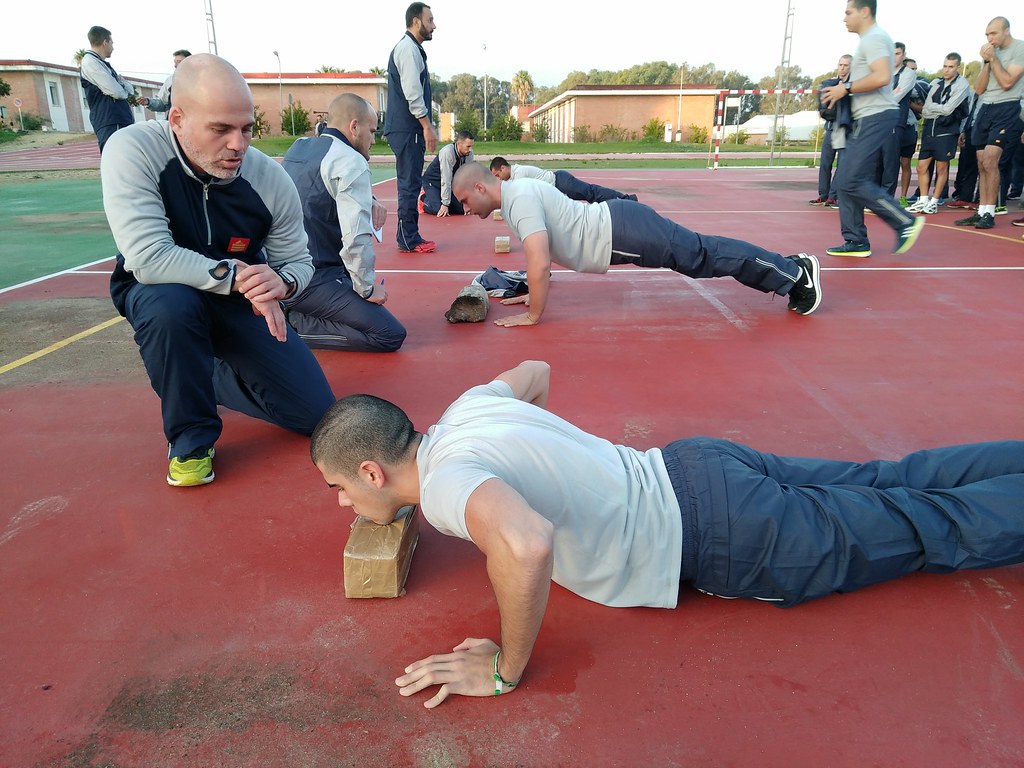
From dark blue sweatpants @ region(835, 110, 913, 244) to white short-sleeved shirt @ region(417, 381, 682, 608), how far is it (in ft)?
17.0

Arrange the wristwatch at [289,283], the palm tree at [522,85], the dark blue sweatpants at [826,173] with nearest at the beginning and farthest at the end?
the wristwatch at [289,283] → the dark blue sweatpants at [826,173] → the palm tree at [522,85]

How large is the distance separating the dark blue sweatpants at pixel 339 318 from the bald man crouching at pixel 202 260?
108 centimetres

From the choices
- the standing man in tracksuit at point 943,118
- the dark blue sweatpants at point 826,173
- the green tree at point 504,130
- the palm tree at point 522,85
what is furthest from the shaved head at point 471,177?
the palm tree at point 522,85

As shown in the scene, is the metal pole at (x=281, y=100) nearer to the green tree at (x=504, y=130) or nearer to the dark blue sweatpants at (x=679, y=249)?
the green tree at (x=504, y=130)

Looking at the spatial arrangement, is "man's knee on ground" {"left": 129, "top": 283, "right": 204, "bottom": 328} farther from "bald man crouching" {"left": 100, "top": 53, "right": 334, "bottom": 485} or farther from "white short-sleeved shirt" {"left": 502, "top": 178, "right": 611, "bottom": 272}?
"white short-sleeved shirt" {"left": 502, "top": 178, "right": 611, "bottom": 272}

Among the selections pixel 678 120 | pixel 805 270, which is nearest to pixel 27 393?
pixel 805 270

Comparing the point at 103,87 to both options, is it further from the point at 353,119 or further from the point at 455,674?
the point at 455,674

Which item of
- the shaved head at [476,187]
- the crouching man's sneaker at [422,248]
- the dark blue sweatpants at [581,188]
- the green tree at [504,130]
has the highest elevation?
the green tree at [504,130]

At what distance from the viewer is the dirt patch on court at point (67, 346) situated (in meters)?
4.00

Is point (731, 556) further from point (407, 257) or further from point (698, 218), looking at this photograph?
point (698, 218)

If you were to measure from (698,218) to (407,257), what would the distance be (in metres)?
4.75

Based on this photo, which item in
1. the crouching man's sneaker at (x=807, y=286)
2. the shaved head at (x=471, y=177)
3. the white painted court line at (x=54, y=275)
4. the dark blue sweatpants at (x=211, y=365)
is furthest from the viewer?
the white painted court line at (x=54, y=275)

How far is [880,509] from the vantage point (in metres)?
2.00

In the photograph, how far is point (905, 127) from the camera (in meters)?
10.8
